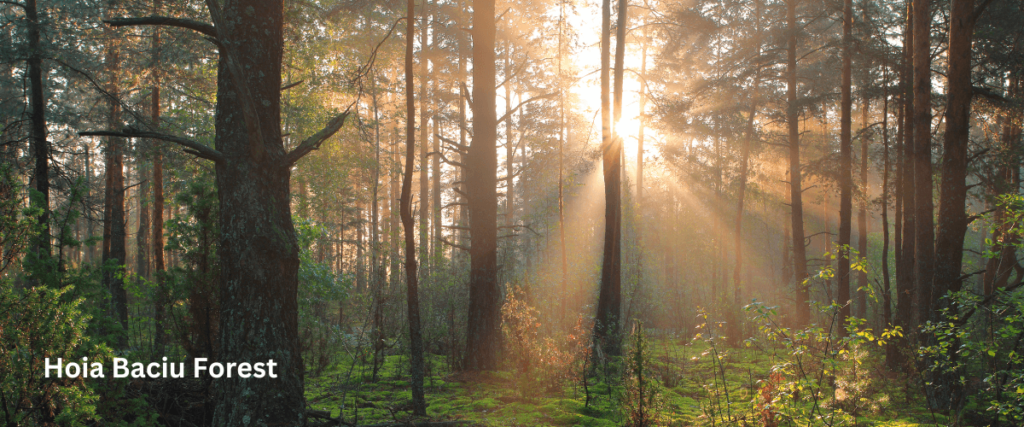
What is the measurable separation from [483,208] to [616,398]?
3.85m

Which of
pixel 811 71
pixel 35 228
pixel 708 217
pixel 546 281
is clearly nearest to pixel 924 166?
pixel 35 228

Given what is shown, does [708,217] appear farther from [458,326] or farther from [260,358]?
[260,358]

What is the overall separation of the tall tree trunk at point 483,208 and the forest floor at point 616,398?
62 cm

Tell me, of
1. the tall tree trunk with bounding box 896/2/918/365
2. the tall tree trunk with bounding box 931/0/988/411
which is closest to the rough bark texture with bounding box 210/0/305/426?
the tall tree trunk with bounding box 931/0/988/411

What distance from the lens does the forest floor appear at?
15.9 feet

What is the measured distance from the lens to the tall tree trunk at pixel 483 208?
28.0 ft

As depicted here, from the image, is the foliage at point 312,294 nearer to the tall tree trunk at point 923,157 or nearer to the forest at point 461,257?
the forest at point 461,257

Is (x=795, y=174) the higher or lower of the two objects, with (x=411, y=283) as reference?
higher

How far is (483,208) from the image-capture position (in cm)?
870

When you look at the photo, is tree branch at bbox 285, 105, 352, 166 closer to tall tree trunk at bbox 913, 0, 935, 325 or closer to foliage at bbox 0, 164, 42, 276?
foliage at bbox 0, 164, 42, 276

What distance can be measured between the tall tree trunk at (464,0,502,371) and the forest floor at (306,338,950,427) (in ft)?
2.02

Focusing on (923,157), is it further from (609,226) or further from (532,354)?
(532,354)

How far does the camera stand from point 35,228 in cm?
389

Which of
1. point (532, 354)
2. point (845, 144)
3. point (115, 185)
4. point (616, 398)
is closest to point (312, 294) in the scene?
point (532, 354)
